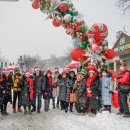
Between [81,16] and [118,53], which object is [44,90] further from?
[118,53]

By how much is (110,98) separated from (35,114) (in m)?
2.78

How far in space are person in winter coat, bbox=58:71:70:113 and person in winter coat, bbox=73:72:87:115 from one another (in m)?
0.67

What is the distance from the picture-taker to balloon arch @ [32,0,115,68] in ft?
Result: 35.4

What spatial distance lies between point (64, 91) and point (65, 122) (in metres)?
2.73

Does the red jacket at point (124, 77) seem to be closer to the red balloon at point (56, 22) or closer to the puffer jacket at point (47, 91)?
the puffer jacket at point (47, 91)

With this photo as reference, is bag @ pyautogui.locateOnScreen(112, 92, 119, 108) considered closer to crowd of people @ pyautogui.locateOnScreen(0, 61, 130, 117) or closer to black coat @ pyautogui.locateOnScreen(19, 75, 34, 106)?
crowd of people @ pyautogui.locateOnScreen(0, 61, 130, 117)

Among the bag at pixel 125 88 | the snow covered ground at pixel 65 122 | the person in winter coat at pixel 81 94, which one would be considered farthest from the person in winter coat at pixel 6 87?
the bag at pixel 125 88

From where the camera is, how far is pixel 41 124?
28.3 feet

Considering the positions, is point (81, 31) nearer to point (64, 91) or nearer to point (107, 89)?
point (64, 91)

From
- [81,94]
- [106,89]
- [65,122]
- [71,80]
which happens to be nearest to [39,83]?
[71,80]

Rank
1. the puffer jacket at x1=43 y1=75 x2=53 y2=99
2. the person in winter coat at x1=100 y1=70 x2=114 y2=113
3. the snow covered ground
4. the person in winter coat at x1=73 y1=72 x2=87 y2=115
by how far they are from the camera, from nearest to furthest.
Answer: the snow covered ground, the person in winter coat at x1=100 y1=70 x2=114 y2=113, the person in winter coat at x1=73 y1=72 x2=87 y2=115, the puffer jacket at x1=43 y1=75 x2=53 y2=99

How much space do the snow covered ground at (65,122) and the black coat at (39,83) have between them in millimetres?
1311

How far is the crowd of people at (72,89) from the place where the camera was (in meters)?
9.72

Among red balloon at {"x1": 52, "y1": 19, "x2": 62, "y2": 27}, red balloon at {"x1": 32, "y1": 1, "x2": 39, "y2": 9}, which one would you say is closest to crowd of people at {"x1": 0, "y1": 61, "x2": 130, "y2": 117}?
red balloon at {"x1": 52, "y1": 19, "x2": 62, "y2": 27}
